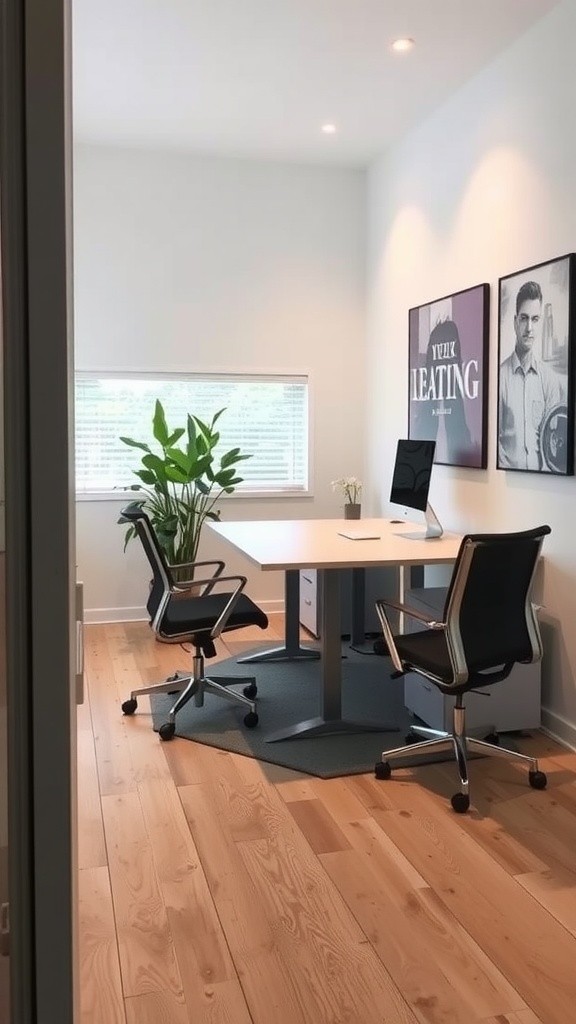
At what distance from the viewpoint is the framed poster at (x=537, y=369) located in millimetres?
3562

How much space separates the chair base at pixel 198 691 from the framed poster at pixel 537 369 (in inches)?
63.4

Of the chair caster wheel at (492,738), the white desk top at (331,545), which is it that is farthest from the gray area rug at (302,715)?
the white desk top at (331,545)

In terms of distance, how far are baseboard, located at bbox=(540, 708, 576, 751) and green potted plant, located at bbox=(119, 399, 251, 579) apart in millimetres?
2475

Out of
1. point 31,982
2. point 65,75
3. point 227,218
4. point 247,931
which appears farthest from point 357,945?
point 227,218

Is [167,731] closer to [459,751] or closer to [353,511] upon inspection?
[459,751]

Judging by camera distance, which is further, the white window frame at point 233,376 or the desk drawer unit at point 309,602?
the white window frame at point 233,376

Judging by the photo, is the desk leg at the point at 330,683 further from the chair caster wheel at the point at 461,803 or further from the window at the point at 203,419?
the window at the point at 203,419

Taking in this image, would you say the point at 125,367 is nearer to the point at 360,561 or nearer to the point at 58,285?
the point at 360,561

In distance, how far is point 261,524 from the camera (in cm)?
479

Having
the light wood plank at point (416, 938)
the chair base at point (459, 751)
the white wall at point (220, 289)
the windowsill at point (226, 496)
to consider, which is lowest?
the light wood plank at point (416, 938)

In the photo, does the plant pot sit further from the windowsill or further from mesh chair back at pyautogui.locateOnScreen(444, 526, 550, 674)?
mesh chair back at pyautogui.locateOnScreen(444, 526, 550, 674)

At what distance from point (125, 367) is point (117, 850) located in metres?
3.61

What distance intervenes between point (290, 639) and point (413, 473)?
3.91ft

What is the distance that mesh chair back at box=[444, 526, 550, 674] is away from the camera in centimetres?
288
